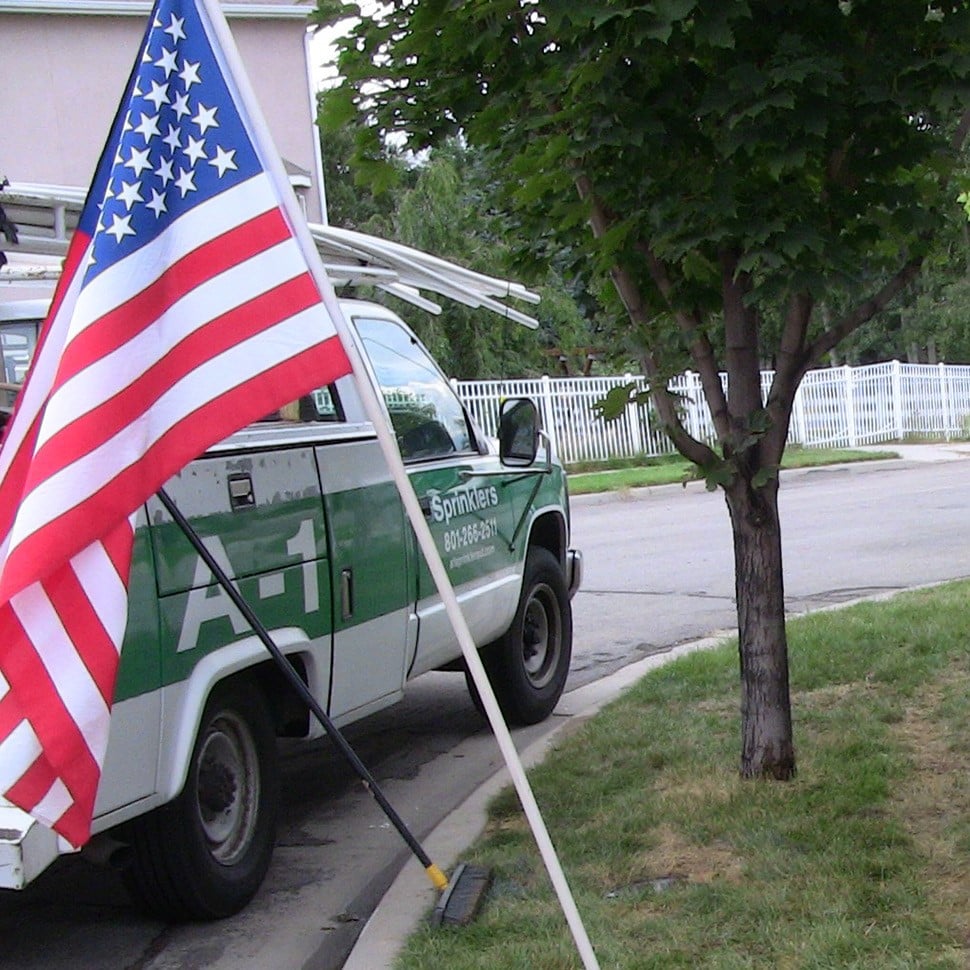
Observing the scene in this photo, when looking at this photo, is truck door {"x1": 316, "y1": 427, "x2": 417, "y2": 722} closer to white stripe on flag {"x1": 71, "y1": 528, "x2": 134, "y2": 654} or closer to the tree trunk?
the tree trunk

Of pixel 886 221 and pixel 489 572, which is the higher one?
pixel 886 221

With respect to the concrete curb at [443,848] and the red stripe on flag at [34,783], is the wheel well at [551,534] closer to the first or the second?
the concrete curb at [443,848]

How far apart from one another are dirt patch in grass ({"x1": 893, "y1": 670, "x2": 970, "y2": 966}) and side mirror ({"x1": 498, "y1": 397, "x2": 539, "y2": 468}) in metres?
2.09

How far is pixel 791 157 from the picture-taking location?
4094mm

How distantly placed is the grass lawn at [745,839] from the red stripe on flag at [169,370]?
1.89m

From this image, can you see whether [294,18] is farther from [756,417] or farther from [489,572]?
[756,417]

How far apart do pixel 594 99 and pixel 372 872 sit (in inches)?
113

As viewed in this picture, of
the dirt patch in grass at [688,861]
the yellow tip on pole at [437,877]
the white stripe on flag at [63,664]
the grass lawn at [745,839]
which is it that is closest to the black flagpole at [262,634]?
the yellow tip on pole at [437,877]

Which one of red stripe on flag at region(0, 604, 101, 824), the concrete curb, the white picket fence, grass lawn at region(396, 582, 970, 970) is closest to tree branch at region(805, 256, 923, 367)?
grass lawn at region(396, 582, 970, 970)

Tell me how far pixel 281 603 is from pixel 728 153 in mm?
2061

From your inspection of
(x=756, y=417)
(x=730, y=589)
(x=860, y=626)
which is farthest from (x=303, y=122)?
(x=756, y=417)

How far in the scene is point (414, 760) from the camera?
669 centimetres

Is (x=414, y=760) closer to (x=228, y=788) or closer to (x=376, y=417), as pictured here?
(x=228, y=788)

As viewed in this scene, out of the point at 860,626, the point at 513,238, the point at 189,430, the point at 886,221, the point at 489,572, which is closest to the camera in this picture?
the point at 189,430
